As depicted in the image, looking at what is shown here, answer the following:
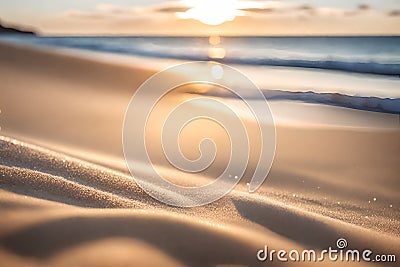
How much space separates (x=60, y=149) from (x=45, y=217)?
67 centimetres

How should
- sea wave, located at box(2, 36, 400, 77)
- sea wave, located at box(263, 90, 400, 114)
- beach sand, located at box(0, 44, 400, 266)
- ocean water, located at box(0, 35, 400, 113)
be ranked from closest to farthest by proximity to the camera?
beach sand, located at box(0, 44, 400, 266), sea wave, located at box(263, 90, 400, 114), ocean water, located at box(0, 35, 400, 113), sea wave, located at box(2, 36, 400, 77)

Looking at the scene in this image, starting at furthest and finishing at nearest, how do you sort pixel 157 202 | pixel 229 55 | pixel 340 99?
pixel 229 55, pixel 340 99, pixel 157 202

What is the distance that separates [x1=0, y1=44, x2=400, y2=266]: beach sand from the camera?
1.19 m

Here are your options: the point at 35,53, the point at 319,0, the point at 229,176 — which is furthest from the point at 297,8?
the point at 229,176

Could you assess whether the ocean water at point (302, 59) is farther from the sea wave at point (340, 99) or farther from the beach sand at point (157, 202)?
the beach sand at point (157, 202)

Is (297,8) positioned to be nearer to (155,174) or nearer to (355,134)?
(355,134)

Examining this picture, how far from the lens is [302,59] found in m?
5.53

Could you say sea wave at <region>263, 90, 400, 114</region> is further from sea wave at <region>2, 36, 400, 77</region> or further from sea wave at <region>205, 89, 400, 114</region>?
sea wave at <region>2, 36, 400, 77</region>

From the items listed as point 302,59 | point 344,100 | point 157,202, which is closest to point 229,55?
point 302,59

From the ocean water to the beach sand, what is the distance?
24.8 inches

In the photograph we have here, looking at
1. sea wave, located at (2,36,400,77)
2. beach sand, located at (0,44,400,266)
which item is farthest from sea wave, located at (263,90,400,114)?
sea wave, located at (2,36,400,77)

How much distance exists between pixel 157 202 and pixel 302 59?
14.3 feet

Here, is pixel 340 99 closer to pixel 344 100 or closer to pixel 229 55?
pixel 344 100

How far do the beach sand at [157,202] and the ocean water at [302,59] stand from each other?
0.63 m
